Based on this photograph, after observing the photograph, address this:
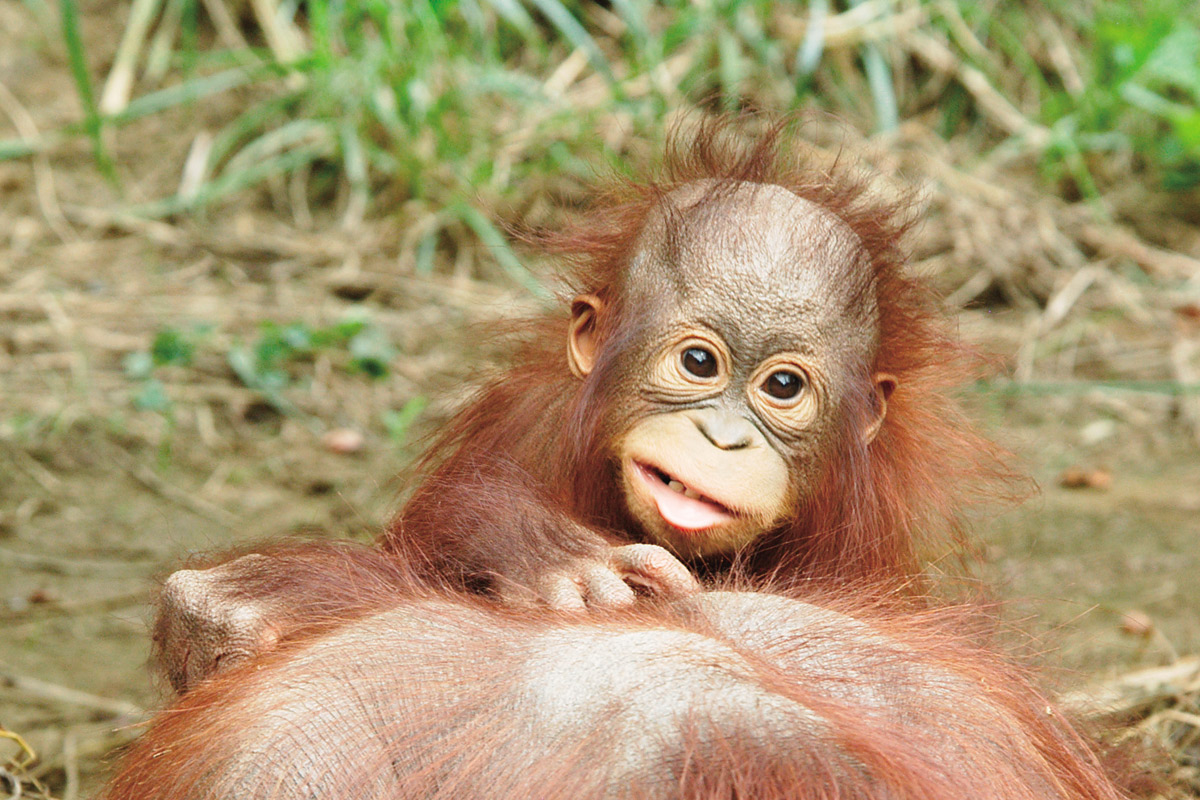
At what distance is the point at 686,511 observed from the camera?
225 centimetres

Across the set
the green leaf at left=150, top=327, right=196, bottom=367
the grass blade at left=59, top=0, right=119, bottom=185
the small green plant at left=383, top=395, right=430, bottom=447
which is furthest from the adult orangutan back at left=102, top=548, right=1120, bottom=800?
the grass blade at left=59, top=0, right=119, bottom=185

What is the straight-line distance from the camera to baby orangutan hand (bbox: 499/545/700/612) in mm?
1911

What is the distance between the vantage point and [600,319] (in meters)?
2.71

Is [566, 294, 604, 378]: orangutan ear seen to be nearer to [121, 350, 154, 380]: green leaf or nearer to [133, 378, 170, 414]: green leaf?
[133, 378, 170, 414]: green leaf

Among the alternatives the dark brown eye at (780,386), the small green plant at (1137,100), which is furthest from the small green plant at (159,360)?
the small green plant at (1137,100)

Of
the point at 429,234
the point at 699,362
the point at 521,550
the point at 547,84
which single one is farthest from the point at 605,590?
the point at 547,84

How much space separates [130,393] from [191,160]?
4.71 ft

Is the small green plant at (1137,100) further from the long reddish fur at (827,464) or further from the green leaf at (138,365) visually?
the green leaf at (138,365)

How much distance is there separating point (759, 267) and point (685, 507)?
497 mm

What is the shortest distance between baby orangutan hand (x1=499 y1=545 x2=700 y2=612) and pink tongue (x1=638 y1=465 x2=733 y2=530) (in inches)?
7.4

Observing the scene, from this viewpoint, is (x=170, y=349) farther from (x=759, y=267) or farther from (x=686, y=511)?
(x=686, y=511)

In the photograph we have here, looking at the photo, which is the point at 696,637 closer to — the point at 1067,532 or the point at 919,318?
the point at 919,318

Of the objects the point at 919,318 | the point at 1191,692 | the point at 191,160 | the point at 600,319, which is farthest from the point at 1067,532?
the point at 191,160

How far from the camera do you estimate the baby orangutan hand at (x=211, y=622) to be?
190 cm
